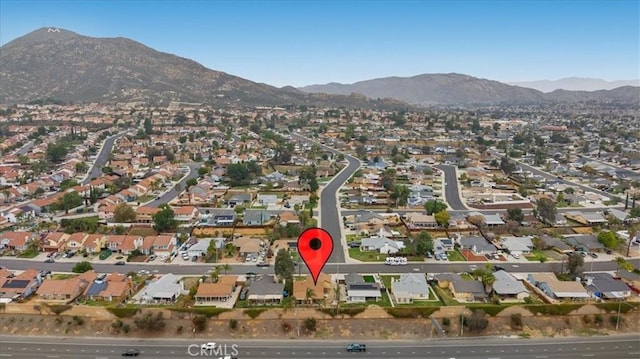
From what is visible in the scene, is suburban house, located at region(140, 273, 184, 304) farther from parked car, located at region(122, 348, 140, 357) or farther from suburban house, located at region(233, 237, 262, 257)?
suburban house, located at region(233, 237, 262, 257)

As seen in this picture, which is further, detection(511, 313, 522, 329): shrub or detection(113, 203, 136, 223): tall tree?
detection(113, 203, 136, 223): tall tree

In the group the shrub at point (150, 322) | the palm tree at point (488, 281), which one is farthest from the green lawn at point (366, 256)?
the shrub at point (150, 322)

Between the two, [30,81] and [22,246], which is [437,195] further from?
[30,81]

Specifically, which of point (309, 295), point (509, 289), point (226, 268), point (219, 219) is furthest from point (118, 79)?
point (509, 289)

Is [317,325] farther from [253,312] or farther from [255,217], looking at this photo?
[255,217]

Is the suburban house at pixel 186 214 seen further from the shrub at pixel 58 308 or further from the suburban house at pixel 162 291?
the shrub at pixel 58 308

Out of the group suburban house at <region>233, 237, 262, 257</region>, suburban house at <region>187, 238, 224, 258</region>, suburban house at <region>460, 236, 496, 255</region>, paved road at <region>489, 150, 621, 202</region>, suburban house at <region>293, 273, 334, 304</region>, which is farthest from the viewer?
paved road at <region>489, 150, 621, 202</region>

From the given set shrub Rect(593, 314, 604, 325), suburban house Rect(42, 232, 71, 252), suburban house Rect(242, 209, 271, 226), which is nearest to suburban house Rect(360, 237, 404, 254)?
suburban house Rect(242, 209, 271, 226)
